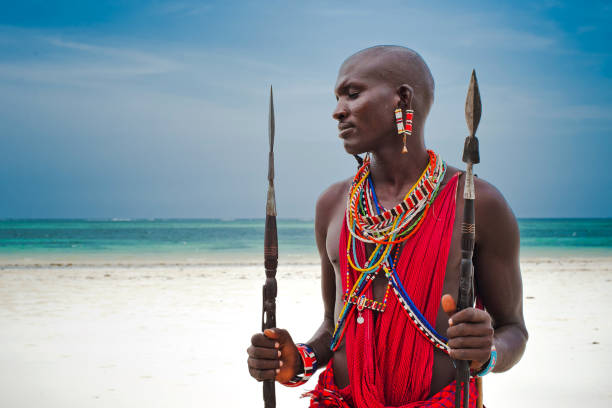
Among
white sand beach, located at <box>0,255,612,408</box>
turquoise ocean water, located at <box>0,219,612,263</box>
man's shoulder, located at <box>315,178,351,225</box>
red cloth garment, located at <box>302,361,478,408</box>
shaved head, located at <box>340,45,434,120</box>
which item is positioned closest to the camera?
red cloth garment, located at <box>302,361,478,408</box>

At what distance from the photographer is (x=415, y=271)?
214 cm

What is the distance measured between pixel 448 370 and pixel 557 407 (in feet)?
14.6

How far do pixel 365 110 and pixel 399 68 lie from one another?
22cm

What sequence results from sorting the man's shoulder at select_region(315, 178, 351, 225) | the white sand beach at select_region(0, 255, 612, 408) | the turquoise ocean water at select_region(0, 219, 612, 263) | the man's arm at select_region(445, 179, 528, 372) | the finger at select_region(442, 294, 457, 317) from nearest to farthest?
the finger at select_region(442, 294, 457, 317), the man's arm at select_region(445, 179, 528, 372), the man's shoulder at select_region(315, 178, 351, 225), the white sand beach at select_region(0, 255, 612, 408), the turquoise ocean water at select_region(0, 219, 612, 263)

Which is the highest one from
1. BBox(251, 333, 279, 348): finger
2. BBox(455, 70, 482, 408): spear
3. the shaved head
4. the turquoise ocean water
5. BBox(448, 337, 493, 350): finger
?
the shaved head

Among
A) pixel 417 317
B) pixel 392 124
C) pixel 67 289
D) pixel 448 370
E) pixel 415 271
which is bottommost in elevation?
pixel 67 289

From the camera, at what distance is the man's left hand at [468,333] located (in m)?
1.70

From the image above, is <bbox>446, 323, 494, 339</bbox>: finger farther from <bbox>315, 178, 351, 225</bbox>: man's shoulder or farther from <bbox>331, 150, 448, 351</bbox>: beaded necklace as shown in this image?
<bbox>315, 178, 351, 225</bbox>: man's shoulder

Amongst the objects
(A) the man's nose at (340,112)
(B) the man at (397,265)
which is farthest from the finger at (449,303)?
(A) the man's nose at (340,112)

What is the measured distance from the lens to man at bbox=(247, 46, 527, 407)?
82.8 inches

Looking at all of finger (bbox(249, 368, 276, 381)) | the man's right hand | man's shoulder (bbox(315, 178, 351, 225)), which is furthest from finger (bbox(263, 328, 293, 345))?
man's shoulder (bbox(315, 178, 351, 225))

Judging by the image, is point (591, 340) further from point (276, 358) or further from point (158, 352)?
point (276, 358)

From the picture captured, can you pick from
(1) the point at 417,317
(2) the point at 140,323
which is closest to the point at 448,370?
(1) the point at 417,317

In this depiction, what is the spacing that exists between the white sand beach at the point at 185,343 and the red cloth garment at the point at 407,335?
Result: 4.33 metres
